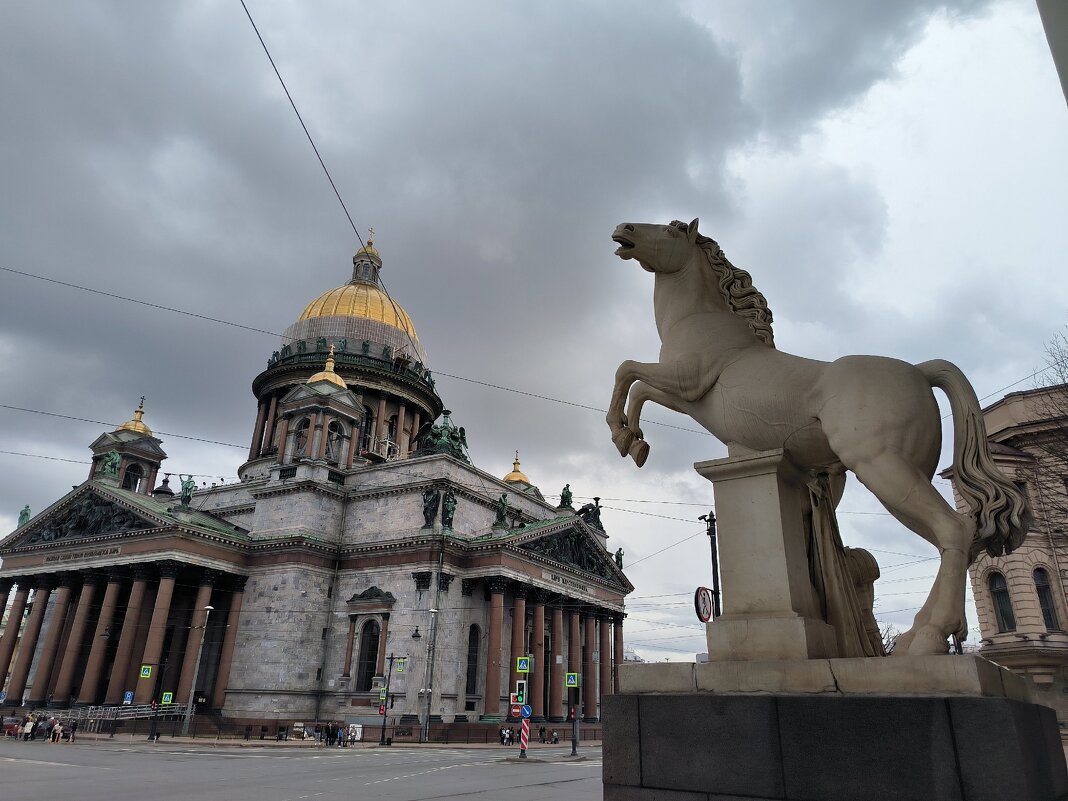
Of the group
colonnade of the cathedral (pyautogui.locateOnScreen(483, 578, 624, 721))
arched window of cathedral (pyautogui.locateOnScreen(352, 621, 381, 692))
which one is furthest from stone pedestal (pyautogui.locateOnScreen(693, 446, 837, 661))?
arched window of cathedral (pyautogui.locateOnScreen(352, 621, 381, 692))

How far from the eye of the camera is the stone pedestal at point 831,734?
4250mm

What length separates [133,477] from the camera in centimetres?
6244

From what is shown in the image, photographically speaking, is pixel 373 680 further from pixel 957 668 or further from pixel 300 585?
pixel 957 668

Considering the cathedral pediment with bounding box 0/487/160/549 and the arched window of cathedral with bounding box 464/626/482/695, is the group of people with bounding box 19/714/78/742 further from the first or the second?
the arched window of cathedral with bounding box 464/626/482/695

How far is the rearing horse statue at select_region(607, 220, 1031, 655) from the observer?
17.4 feet

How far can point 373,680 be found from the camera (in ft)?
141

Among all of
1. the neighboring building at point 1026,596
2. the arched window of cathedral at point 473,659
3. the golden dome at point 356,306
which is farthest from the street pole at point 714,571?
the golden dome at point 356,306

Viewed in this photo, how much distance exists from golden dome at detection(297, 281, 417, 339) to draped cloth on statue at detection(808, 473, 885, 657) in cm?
6304

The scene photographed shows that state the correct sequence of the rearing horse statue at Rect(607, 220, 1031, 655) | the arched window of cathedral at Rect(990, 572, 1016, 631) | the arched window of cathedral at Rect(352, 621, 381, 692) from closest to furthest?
1. the rearing horse statue at Rect(607, 220, 1031, 655)
2. the arched window of cathedral at Rect(990, 572, 1016, 631)
3. the arched window of cathedral at Rect(352, 621, 381, 692)

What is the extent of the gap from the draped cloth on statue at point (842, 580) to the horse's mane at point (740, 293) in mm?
1483

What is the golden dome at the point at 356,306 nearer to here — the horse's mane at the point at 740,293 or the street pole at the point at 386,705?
the street pole at the point at 386,705

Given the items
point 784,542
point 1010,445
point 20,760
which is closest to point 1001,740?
A: point 784,542

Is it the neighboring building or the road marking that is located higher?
the neighboring building

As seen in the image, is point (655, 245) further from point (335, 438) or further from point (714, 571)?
point (335, 438)
